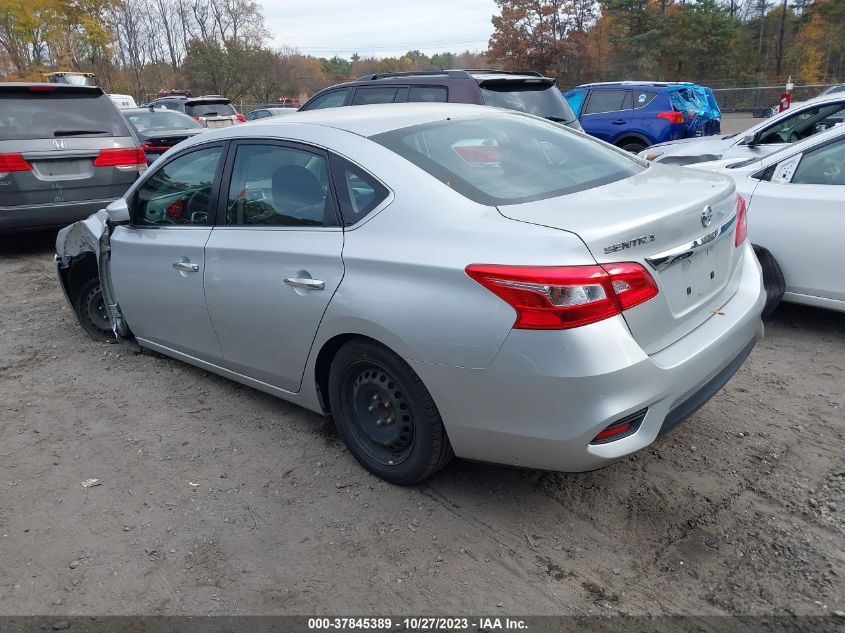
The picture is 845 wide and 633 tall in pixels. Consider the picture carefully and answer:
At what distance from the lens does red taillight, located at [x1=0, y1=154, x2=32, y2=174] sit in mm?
6914

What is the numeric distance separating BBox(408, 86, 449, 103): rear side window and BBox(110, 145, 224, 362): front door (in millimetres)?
3915

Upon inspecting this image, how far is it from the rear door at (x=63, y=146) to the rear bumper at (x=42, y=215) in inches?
2.0

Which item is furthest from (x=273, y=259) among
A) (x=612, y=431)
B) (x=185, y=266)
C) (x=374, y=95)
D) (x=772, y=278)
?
(x=374, y=95)

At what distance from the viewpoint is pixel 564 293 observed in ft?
7.85

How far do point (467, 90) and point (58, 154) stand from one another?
435 cm

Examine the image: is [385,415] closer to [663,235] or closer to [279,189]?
[279,189]

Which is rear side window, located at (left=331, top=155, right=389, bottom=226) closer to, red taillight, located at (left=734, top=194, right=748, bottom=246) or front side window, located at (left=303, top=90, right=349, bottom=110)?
red taillight, located at (left=734, top=194, right=748, bottom=246)

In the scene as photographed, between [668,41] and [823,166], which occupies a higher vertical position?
[668,41]

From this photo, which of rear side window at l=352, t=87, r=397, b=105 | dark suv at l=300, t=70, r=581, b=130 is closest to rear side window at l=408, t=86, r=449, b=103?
dark suv at l=300, t=70, r=581, b=130

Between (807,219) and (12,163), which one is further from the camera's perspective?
(12,163)

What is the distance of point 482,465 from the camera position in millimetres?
3307

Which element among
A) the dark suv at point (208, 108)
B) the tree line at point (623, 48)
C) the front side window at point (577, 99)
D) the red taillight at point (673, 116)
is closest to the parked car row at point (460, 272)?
the red taillight at point (673, 116)

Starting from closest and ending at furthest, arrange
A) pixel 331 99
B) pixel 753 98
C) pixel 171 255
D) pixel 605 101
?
pixel 171 255 → pixel 331 99 → pixel 605 101 → pixel 753 98

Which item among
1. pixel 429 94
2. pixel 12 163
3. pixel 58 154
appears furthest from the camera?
pixel 429 94
